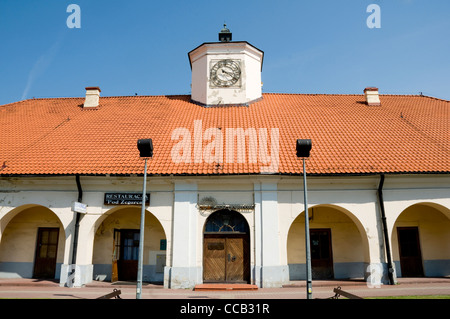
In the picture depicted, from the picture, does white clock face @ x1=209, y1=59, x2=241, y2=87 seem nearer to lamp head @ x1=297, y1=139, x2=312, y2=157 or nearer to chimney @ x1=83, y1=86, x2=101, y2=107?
chimney @ x1=83, y1=86, x2=101, y2=107

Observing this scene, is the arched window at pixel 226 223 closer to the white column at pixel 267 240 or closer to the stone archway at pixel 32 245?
the white column at pixel 267 240

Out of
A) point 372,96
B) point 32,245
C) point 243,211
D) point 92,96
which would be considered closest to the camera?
point 243,211

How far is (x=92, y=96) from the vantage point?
17.7 m

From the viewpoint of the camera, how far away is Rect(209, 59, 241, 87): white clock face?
1769 cm

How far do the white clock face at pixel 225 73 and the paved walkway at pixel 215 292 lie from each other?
10.9m

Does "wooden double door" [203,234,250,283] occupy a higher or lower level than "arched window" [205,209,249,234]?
lower

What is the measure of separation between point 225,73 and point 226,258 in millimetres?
10479

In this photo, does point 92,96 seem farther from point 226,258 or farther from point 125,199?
point 226,258

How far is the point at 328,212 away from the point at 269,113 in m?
5.75

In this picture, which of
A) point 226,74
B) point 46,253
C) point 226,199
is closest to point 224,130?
point 226,199

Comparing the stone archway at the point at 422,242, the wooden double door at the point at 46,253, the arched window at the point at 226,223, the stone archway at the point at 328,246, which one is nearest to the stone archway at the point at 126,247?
the wooden double door at the point at 46,253

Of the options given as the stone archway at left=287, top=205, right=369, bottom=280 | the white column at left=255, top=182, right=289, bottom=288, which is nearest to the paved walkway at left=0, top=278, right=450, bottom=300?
the white column at left=255, top=182, right=289, bottom=288

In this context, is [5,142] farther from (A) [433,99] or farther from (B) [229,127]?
(A) [433,99]

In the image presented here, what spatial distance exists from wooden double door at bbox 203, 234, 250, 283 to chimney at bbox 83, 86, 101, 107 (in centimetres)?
1049
